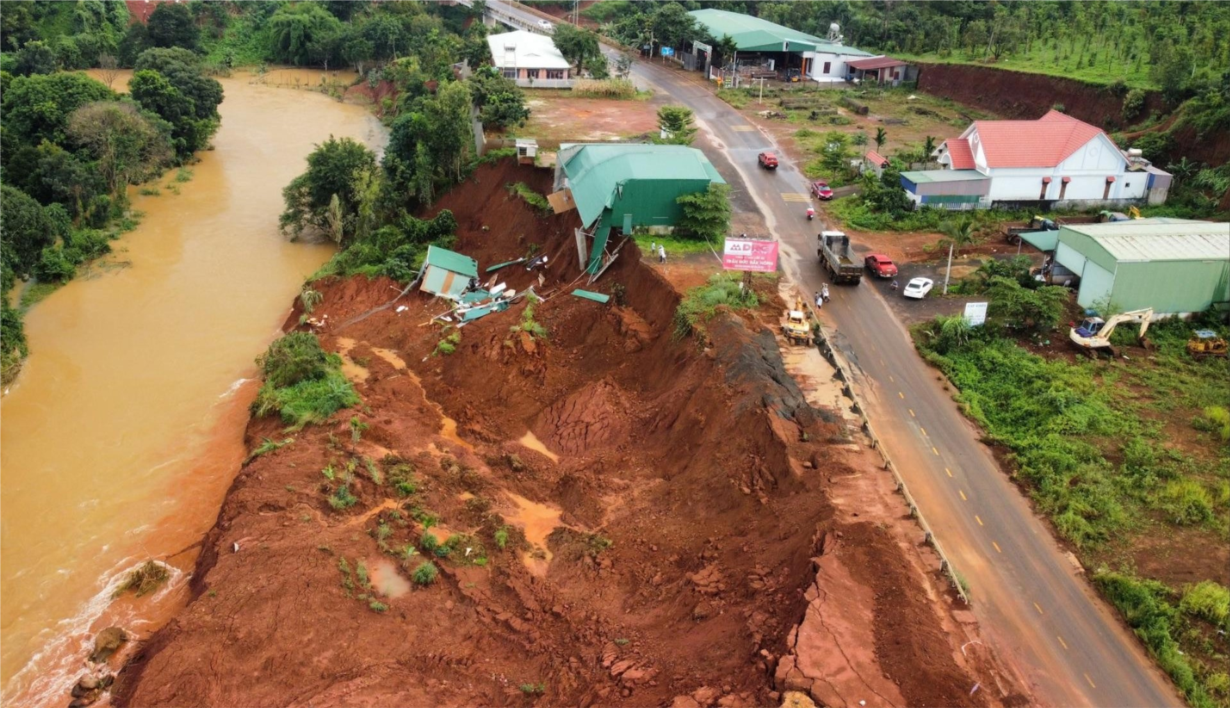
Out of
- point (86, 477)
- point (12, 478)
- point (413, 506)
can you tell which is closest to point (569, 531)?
point (413, 506)

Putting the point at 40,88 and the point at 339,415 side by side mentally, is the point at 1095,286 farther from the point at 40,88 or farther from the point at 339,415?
the point at 40,88

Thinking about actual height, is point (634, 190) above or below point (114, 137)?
above

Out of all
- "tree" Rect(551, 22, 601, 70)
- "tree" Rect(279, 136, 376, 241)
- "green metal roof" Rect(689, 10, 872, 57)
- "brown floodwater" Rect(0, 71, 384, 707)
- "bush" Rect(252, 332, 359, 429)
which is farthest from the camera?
"green metal roof" Rect(689, 10, 872, 57)

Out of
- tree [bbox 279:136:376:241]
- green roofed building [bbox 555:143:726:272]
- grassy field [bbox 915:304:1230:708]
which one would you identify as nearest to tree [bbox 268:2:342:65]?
tree [bbox 279:136:376:241]

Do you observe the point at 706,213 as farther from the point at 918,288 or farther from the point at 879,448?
the point at 879,448

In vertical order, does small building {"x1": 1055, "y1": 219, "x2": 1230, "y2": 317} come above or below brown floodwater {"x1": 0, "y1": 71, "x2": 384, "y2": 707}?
above

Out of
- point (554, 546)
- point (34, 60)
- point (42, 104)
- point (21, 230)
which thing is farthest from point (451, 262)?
point (34, 60)

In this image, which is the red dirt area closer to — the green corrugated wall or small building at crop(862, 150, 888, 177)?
the green corrugated wall
